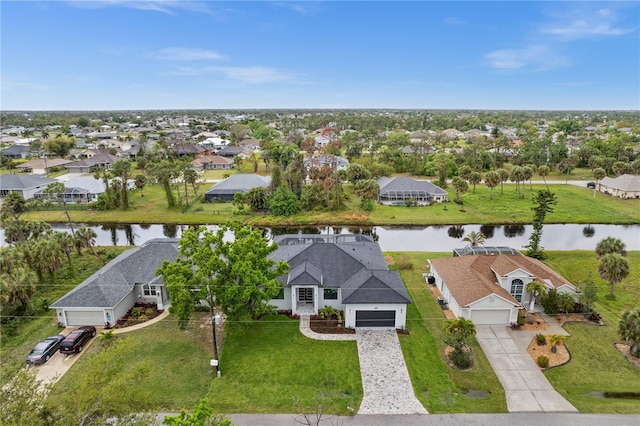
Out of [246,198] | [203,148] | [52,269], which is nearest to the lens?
[52,269]

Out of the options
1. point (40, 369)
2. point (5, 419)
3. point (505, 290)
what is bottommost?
point (40, 369)

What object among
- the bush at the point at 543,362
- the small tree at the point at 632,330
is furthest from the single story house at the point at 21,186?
the small tree at the point at 632,330

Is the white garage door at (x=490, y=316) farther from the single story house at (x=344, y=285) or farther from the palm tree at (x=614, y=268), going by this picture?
the palm tree at (x=614, y=268)

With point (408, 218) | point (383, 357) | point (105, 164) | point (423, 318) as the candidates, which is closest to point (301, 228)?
point (408, 218)

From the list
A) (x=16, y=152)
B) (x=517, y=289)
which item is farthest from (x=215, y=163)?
(x=517, y=289)

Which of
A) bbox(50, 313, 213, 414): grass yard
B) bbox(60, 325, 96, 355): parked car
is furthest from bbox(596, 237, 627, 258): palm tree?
bbox(60, 325, 96, 355): parked car

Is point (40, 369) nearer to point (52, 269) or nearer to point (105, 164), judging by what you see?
point (52, 269)

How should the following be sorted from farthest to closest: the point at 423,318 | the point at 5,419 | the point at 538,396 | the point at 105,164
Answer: the point at 105,164 → the point at 423,318 → the point at 538,396 → the point at 5,419
